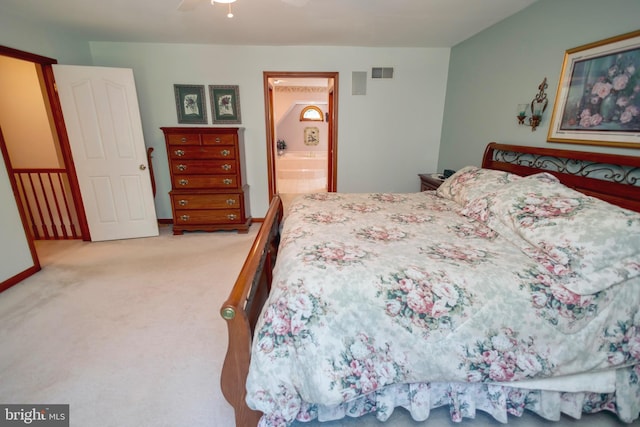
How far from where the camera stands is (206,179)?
141 inches

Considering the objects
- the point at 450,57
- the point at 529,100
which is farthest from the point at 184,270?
the point at 450,57

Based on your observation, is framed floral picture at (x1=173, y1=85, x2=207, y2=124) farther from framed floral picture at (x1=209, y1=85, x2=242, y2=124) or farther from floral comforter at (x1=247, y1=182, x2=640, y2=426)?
floral comforter at (x1=247, y1=182, x2=640, y2=426)

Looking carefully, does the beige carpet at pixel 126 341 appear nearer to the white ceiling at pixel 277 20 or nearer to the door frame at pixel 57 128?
the door frame at pixel 57 128

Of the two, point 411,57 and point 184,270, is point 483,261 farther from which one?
point 411,57

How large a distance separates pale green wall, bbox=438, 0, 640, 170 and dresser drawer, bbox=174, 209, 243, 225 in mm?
2921

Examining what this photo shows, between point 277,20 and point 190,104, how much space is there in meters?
1.68

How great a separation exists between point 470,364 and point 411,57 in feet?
11.9

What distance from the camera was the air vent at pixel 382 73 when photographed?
12.0ft

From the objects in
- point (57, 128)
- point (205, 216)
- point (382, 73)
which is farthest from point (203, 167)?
point (382, 73)

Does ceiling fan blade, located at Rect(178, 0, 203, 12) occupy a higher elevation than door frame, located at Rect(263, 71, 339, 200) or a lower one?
higher

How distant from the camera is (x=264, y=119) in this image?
12.4 feet

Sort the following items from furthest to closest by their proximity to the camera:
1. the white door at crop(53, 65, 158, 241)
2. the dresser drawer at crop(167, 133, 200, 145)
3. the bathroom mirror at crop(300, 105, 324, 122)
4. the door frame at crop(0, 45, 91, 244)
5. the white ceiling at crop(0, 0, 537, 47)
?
the bathroom mirror at crop(300, 105, 324, 122), the dresser drawer at crop(167, 133, 200, 145), the white door at crop(53, 65, 158, 241), the door frame at crop(0, 45, 91, 244), the white ceiling at crop(0, 0, 537, 47)

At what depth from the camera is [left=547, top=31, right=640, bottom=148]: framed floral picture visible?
5.35 ft

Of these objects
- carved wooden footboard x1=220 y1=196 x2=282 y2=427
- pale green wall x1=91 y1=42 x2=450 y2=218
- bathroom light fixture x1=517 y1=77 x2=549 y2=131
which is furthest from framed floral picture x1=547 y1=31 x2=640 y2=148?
carved wooden footboard x1=220 y1=196 x2=282 y2=427
